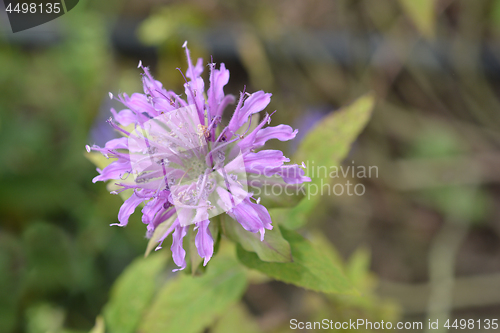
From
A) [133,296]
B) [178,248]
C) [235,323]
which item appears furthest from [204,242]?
[235,323]

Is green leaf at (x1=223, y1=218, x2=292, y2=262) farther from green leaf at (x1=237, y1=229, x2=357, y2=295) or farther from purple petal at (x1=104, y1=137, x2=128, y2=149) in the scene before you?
purple petal at (x1=104, y1=137, x2=128, y2=149)

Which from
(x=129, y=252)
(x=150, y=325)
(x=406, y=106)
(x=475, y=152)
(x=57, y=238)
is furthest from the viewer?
(x=406, y=106)

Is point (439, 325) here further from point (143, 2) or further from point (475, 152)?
point (143, 2)

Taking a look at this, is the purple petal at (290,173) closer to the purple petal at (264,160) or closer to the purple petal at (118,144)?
the purple petal at (264,160)

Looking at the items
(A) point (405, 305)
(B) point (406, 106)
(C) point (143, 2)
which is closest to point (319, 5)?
(B) point (406, 106)

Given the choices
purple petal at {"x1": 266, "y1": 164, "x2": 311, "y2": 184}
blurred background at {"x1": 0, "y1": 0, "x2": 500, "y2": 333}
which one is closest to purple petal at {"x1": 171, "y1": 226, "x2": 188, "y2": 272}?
purple petal at {"x1": 266, "y1": 164, "x2": 311, "y2": 184}

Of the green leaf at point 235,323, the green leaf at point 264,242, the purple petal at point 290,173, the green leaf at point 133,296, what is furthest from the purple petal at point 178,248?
the green leaf at point 235,323

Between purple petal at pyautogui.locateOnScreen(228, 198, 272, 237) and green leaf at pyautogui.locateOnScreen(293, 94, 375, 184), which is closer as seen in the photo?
purple petal at pyautogui.locateOnScreen(228, 198, 272, 237)
